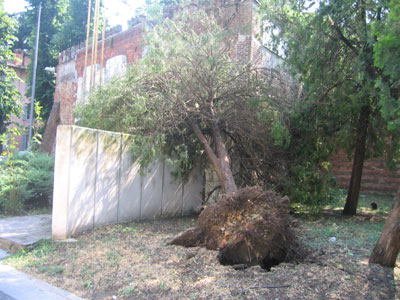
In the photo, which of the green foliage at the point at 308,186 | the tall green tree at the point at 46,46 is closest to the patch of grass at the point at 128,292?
the green foliage at the point at 308,186

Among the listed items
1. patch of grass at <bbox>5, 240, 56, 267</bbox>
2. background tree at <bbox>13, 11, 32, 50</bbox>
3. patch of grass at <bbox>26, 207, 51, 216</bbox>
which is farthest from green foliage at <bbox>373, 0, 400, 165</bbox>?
background tree at <bbox>13, 11, 32, 50</bbox>

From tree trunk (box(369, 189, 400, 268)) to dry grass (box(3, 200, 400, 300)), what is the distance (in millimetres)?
162

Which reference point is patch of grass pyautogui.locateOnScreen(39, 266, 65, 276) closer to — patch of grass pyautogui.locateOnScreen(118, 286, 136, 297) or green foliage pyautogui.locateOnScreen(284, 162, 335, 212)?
patch of grass pyautogui.locateOnScreen(118, 286, 136, 297)

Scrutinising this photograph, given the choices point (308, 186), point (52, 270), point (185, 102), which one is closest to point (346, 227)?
point (308, 186)

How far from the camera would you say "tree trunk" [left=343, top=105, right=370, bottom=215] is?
29.1ft

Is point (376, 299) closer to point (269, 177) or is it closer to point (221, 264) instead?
point (221, 264)

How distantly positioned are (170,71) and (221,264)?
186 inches

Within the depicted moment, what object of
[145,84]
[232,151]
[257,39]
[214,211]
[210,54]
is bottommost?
[214,211]

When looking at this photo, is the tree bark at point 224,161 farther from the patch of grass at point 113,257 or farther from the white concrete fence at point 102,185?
the patch of grass at point 113,257

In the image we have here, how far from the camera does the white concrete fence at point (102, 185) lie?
21.0 feet

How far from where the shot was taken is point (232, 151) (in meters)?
9.21

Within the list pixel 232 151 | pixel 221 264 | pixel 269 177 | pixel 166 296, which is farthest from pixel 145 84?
pixel 166 296

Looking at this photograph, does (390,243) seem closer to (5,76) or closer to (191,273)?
(191,273)

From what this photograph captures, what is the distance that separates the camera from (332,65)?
8.62m
